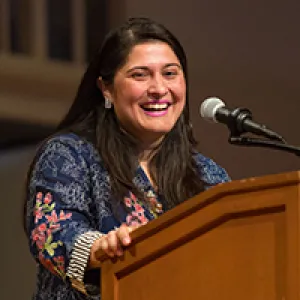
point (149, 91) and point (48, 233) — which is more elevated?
point (149, 91)

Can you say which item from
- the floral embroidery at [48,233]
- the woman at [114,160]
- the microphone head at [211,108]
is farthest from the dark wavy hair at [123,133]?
the microphone head at [211,108]

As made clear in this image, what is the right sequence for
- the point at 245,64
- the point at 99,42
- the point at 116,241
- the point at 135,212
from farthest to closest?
the point at 245,64
the point at 99,42
the point at 135,212
the point at 116,241

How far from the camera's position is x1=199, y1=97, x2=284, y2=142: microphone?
1615mm

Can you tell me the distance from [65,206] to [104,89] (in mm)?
429

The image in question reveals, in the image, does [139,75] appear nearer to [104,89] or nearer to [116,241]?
[104,89]

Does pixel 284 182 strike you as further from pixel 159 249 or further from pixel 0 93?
pixel 0 93

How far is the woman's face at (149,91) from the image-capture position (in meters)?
2.00

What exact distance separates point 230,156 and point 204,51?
441mm

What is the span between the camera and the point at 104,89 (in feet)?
6.94

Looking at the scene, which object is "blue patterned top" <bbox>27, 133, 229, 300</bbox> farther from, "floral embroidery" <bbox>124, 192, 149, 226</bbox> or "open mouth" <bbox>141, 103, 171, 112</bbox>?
"open mouth" <bbox>141, 103, 171, 112</bbox>

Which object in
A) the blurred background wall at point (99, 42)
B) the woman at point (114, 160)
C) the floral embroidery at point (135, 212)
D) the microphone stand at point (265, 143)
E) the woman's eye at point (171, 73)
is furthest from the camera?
A: the blurred background wall at point (99, 42)

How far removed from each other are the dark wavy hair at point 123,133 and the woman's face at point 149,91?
0.03 meters

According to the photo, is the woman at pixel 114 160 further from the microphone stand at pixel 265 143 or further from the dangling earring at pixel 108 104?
the microphone stand at pixel 265 143

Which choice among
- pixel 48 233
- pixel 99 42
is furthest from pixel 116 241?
pixel 99 42
